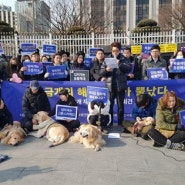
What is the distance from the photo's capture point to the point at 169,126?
20.8ft

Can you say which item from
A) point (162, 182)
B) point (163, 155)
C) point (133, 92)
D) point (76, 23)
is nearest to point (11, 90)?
point (133, 92)

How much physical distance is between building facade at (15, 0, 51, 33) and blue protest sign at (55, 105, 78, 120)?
23.0 meters

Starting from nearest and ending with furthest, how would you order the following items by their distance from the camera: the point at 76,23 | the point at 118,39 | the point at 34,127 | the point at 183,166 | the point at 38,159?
1. the point at 183,166
2. the point at 38,159
3. the point at 34,127
4. the point at 118,39
5. the point at 76,23

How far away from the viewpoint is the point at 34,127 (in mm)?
7305

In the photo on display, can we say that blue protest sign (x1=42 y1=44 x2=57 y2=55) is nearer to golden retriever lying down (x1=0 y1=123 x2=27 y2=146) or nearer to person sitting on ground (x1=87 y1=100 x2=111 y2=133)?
person sitting on ground (x1=87 y1=100 x2=111 y2=133)

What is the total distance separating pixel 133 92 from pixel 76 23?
21131 millimetres

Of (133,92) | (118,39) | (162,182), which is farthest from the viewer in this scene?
(118,39)

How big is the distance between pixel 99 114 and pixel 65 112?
0.82 meters

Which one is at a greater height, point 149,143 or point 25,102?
point 25,102

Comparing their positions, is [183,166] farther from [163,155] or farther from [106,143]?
[106,143]

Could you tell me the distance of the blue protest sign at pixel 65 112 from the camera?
6.93 metres

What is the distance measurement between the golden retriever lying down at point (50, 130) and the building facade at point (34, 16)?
Answer: 22810 mm

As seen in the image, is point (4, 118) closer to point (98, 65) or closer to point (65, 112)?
point (65, 112)

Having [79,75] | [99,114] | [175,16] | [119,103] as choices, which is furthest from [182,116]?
[175,16]
